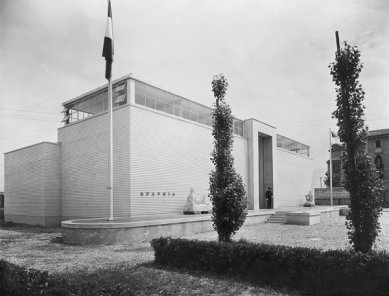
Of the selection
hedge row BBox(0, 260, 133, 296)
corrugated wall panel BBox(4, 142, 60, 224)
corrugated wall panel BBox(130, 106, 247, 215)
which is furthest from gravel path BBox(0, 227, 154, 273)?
corrugated wall panel BBox(4, 142, 60, 224)

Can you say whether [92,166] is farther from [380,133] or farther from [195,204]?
[380,133]

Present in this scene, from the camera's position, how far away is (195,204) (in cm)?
2338

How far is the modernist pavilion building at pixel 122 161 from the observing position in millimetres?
21516

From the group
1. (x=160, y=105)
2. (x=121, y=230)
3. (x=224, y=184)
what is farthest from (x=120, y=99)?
(x=224, y=184)

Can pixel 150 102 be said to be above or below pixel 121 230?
above

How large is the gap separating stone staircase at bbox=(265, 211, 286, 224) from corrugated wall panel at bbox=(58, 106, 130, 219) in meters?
10.5

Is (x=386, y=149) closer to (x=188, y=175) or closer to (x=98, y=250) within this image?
(x=188, y=175)

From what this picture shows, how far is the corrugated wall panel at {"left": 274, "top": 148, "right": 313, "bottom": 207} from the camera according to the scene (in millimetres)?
37031

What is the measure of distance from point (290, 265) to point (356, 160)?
2.80 m

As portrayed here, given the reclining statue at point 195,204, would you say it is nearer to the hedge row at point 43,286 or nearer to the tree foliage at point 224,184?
the tree foliage at point 224,184

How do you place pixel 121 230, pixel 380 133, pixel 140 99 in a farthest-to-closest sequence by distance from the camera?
pixel 380 133
pixel 140 99
pixel 121 230

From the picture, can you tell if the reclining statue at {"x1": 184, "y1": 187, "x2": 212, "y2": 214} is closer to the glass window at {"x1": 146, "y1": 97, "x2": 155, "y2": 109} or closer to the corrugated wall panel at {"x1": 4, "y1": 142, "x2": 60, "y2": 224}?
the glass window at {"x1": 146, "y1": 97, "x2": 155, "y2": 109}

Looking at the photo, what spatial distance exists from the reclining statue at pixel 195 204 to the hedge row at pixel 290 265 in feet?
42.2

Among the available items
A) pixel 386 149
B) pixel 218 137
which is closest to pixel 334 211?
pixel 218 137
